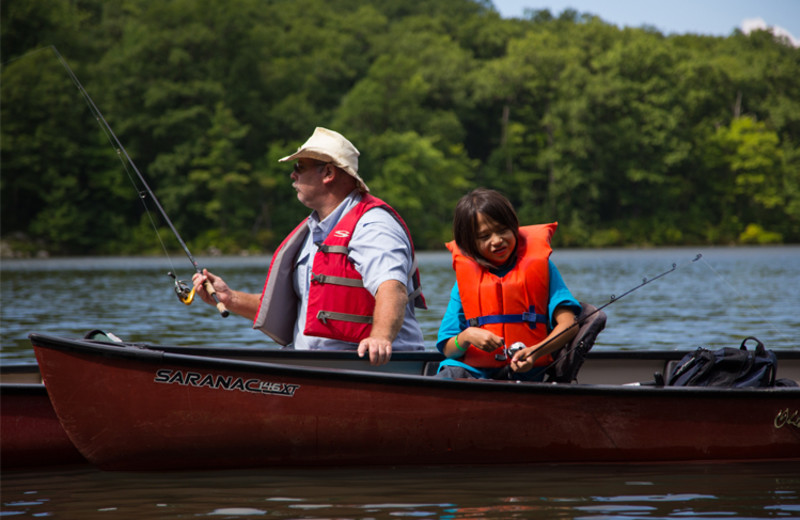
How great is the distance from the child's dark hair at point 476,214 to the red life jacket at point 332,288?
0.90ft

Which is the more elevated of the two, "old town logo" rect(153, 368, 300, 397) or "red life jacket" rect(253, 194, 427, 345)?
"red life jacket" rect(253, 194, 427, 345)

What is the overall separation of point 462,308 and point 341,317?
59 cm

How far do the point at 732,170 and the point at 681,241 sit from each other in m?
5.52

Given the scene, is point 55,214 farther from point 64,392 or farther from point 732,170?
point 64,392

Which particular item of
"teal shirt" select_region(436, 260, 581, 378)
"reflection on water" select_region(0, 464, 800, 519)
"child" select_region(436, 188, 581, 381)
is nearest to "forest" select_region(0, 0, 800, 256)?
"reflection on water" select_region(0, 464, 800, 519)

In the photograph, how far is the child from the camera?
4.47 meters

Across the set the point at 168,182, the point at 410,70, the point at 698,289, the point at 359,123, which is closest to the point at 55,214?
the point at 168,182

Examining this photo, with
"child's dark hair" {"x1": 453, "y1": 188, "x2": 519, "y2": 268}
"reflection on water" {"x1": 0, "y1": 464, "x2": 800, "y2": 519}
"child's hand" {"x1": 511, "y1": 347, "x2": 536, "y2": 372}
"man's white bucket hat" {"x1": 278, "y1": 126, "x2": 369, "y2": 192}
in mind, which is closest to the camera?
"reflection on water" {"x1": 0, "y1": 464, "x2": 800, "y2": 519}

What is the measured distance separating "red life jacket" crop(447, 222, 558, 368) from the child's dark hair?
0.30 ft

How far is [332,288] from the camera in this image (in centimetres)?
484

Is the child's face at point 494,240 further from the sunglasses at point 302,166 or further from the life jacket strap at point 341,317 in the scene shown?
the sunglasses at point 302,166

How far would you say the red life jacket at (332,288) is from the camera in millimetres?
4828

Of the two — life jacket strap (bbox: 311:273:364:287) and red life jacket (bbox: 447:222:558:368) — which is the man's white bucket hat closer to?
life jacket strap (bbox: 311:273:364:287)

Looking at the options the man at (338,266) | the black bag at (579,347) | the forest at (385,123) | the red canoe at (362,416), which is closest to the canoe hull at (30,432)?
the red canoe at (362,416)
